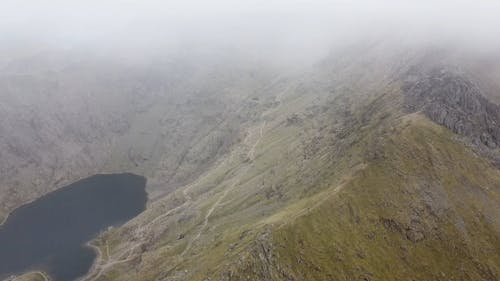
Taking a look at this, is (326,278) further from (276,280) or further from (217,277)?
(217,277)

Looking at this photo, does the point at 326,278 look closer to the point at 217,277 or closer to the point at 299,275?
the point at 299,275

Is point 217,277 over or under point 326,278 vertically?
under

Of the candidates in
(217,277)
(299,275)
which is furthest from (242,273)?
(299,275)

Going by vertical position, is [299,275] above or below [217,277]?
above

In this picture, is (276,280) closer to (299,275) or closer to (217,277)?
(299,275)

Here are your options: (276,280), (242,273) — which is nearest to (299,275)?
(276,280)

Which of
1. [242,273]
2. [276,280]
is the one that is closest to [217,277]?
[242,273]

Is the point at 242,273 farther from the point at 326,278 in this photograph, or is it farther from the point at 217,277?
the point at 326,278
